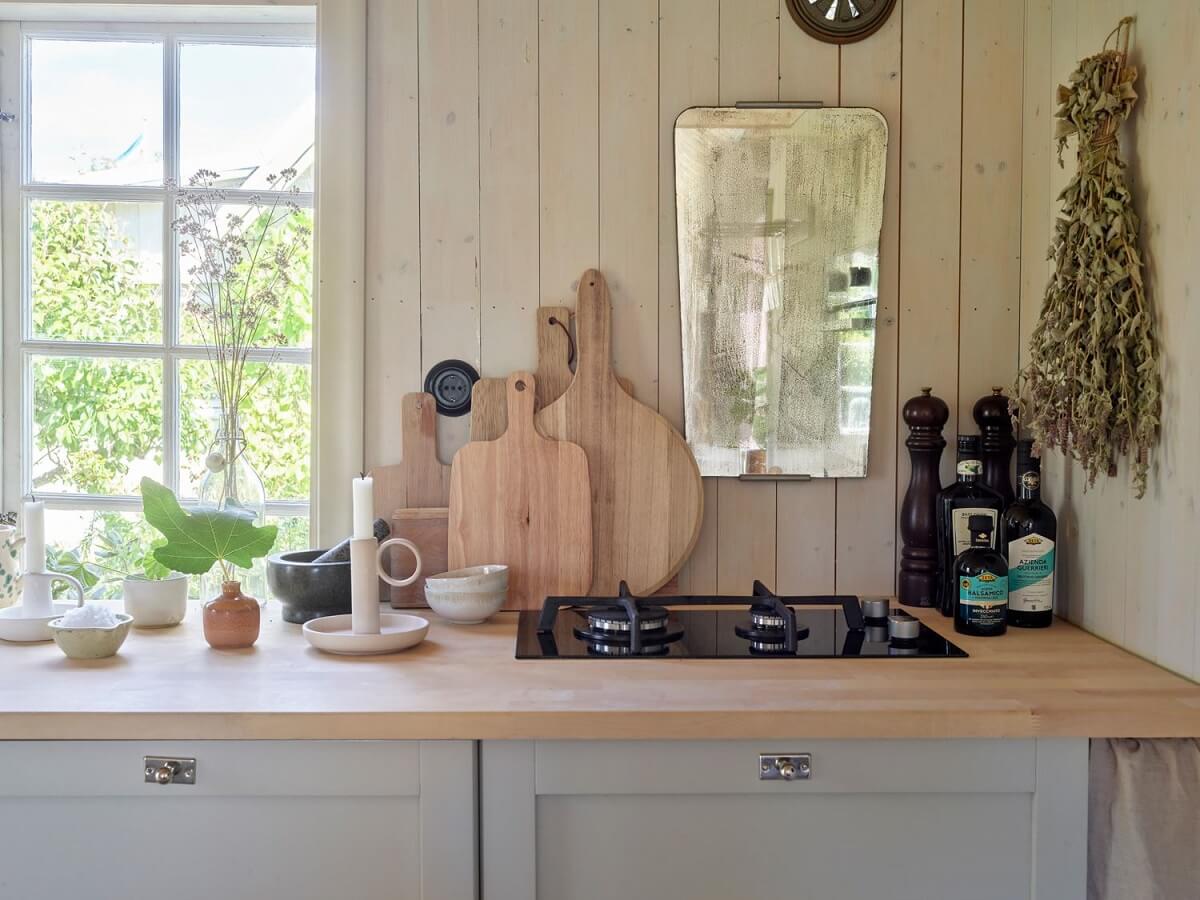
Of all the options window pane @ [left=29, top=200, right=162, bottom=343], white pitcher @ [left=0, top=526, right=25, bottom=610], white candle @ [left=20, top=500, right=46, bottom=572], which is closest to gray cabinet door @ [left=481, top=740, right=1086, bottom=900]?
white candle @ [left=20, top=500, right=46, bottom=572]

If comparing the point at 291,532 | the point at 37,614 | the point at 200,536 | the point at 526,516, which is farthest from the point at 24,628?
the point at 526,516

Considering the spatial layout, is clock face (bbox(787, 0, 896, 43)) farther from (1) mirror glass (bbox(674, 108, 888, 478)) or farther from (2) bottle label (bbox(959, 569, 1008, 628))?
(2) bottle label (bbox(959, 569, 1008, 628))

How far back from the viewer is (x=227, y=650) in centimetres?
153

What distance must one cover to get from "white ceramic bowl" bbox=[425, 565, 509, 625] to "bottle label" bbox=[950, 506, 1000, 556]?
2.54 ft

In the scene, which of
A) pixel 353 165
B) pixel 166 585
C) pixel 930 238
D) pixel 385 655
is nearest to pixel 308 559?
pixel 166 585

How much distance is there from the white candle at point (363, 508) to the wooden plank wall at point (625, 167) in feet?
1.13

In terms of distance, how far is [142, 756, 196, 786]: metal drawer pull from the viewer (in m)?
1.23

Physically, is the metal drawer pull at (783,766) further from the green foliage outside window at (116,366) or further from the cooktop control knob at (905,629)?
the green foliage outside window at (116,366)

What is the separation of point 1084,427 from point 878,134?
0.69 m

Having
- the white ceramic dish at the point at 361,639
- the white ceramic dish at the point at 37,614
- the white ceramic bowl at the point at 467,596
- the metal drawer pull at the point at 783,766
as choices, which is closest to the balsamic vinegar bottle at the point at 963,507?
the metal drawer pull at the point at 783,766

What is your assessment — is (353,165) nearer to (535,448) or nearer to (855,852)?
(535,448)

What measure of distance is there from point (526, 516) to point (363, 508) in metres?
0.35

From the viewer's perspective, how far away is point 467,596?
1.67 m

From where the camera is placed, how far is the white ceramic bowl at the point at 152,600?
5.48ft
